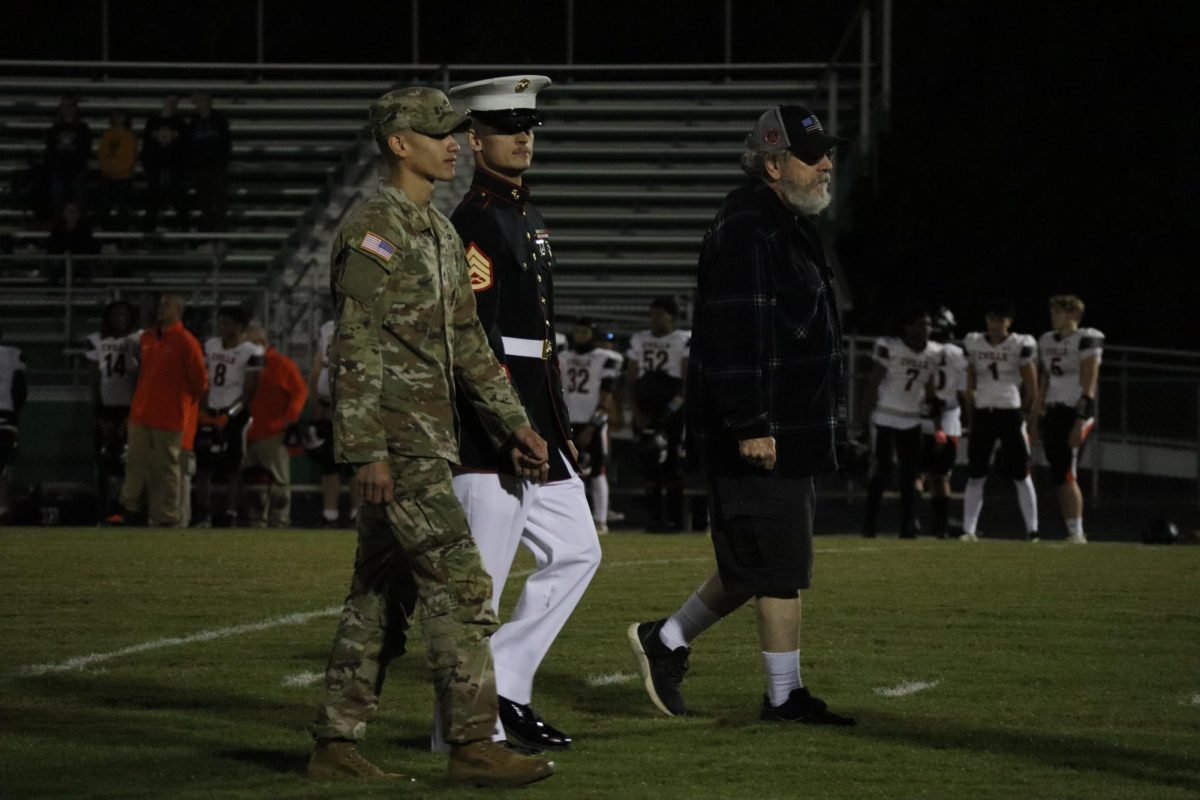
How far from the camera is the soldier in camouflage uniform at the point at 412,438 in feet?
18.1

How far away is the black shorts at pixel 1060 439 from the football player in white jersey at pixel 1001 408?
A: 7.5 inches

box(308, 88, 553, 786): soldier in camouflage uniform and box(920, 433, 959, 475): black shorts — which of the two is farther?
box(920, 433, 959, 475): black shorts

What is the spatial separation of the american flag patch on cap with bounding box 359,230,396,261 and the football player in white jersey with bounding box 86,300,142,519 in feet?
42.4

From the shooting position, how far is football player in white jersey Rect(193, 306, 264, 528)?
59.7ft

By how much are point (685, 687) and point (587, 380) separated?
1048cm

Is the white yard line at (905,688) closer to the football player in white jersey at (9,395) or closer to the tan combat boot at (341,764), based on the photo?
the tan combat boot at (341,764)

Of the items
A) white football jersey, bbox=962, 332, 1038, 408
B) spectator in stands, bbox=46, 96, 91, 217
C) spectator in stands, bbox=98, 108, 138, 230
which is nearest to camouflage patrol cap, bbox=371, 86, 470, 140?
white football jersey, bbox=962, 332, 1038, 408

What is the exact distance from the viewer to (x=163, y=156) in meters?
24.1

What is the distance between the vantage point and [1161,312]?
133 feet

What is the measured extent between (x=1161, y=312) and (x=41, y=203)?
23511mm

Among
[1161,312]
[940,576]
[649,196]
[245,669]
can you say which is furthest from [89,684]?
[1161,312]

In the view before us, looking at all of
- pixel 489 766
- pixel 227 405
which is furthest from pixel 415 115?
pixel 227 405

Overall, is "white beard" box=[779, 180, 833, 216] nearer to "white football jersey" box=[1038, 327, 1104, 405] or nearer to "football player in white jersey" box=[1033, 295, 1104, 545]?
"football player in white jersey" box=[1033, 295, 1104, 545]

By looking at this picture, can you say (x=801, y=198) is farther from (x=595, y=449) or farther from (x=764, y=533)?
(x=595, y=449)
